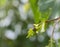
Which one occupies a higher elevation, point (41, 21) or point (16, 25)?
point (41, 21)

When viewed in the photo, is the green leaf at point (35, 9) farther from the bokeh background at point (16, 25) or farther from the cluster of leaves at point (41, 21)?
the bokeh background at point (16, 25)

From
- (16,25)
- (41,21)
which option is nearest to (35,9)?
(41,21)

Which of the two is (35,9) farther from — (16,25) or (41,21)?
(16,25)

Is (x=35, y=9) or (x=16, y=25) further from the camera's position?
(x=16, y=25)

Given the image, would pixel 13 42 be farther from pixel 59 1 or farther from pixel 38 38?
pixel 59 1

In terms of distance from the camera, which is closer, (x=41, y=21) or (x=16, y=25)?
(x=41, y=21)

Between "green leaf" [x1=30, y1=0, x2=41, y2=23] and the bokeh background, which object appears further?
the bokeh background

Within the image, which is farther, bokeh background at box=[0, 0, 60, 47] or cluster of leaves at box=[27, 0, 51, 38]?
bokeh background at box=[0, 0, 60, 47]

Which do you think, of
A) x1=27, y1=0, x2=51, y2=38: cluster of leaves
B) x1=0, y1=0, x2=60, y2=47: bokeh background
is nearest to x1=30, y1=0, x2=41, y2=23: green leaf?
x1=27, y1=0, x2=51, y2=38: cluster of leaves

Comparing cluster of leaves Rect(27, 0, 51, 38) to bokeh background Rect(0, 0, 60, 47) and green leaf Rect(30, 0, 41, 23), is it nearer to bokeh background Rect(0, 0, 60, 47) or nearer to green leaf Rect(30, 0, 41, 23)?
green leaf Rect(30, 0, 41, 23)

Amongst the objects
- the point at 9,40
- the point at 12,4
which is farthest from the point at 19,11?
the point at 9,40

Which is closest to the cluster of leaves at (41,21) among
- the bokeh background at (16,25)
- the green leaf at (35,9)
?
the green leaf at (35,9)
